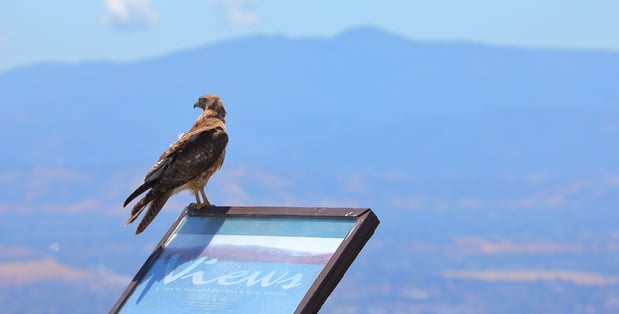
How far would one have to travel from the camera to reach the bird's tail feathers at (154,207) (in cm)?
791

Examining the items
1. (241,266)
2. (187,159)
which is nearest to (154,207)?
(187,159)

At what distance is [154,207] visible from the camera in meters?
8.09

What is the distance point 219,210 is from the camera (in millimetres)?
7254

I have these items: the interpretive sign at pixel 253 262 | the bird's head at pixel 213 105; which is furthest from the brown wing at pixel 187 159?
the interpretive sign at pixel 253 262

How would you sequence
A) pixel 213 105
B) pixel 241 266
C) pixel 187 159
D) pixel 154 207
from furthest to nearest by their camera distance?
pixel 213 105, pixel 187 159, pixel 154 207, pixel 241 266

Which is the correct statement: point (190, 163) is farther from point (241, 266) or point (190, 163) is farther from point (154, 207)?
point (241, 266)

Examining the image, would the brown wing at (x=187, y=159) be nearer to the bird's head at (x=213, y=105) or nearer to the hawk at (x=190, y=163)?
the hawk at (x=190, y=163)

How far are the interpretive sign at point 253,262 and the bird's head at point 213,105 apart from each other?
223 cm

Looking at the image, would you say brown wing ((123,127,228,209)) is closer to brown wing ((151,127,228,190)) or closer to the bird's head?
brown wing ((151,127,228,190))

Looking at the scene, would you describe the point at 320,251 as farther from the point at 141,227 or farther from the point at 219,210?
the point at 141,227

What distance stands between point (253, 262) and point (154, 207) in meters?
1.87

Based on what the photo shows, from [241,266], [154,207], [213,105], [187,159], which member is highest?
[213,105]

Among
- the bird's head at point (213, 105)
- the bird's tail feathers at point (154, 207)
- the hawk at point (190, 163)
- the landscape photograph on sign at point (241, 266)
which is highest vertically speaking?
the bird's head at point (213, 105)

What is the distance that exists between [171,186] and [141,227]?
0.60 meters
